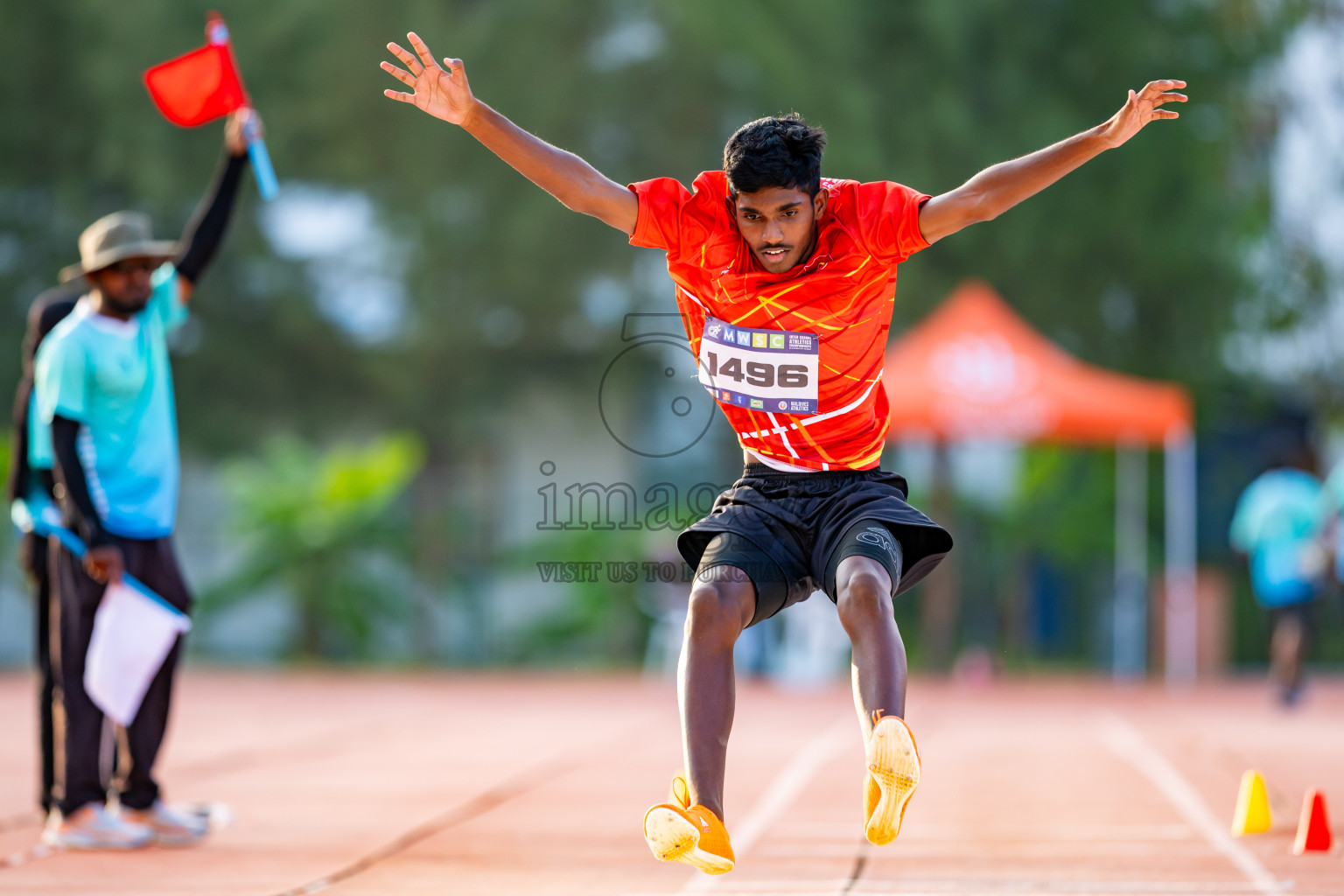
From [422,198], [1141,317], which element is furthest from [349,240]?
[1141,317]

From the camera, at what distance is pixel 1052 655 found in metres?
18.1

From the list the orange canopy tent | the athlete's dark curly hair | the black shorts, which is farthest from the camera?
the orange canopy tent

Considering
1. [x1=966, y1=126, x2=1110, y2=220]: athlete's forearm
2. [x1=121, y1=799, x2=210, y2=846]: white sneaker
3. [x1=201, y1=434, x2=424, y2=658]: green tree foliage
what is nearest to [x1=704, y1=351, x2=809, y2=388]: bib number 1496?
[x1=966, y1=126, x2=1110, y2=220]: athlete's forearm

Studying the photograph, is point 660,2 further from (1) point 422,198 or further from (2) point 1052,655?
(2) point 1052,655

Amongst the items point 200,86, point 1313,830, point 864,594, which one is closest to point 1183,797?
point 1313,830

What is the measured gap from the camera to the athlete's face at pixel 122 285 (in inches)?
242

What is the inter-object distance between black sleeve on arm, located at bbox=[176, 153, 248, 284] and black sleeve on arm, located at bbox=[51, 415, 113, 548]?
2.94 ft

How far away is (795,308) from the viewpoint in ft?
14.5

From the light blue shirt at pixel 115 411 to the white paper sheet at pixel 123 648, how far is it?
0.30m

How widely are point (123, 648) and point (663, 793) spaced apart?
8.78 feet

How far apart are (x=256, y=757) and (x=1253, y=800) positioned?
5.59 m

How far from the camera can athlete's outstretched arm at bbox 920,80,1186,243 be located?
169 inches

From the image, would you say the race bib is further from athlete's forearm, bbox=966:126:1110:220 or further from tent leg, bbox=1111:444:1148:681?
tent leg, bbox=1111:444:1148:681

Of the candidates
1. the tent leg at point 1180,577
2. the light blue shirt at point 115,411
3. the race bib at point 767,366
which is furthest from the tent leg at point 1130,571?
the race bib at point 767,366
